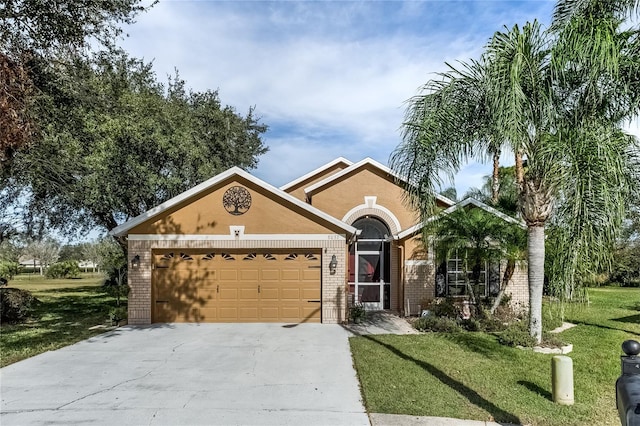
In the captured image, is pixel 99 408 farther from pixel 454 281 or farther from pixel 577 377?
pixel 454 281

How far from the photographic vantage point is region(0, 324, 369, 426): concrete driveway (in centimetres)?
607

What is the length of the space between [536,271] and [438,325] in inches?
139

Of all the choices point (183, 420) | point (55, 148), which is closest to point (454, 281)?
point (183, 420)

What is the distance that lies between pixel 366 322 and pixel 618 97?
8.91 m

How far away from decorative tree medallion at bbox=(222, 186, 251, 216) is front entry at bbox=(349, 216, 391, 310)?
15.6 feet

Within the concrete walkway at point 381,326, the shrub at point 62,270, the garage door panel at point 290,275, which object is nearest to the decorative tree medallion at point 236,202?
the garage door panel at point 290,275

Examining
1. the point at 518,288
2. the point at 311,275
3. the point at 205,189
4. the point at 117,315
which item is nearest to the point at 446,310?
the point at 518,288

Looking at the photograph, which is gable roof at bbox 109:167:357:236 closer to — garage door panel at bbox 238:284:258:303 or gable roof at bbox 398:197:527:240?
gable roof at bbox 398:197:527:240

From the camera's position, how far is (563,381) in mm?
6609

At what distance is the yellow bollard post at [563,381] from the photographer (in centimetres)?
656

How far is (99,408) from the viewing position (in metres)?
6.35

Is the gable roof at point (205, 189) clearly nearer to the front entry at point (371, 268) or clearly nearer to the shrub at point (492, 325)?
the front entry at point (371, 268)

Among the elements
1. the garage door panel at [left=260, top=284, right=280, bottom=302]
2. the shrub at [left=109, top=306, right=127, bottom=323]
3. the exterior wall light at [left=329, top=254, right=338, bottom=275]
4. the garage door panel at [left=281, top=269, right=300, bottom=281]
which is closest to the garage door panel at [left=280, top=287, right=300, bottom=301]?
the garage door panel at [left=260, top=284, right=280, bottom=302]

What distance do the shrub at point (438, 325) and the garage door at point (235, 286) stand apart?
3.24 m
